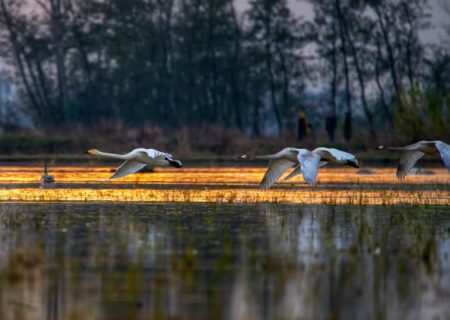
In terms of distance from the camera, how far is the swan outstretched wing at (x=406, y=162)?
68.0 feet

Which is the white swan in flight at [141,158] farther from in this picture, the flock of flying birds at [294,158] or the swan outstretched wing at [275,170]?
the swan outstretched wing at [275,170]

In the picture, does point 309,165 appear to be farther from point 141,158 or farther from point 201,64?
point 201,64

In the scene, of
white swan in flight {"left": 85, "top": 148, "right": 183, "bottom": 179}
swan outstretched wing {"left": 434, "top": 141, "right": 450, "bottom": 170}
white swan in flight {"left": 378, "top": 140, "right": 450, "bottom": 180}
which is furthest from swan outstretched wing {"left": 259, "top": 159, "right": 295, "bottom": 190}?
swan outstretched wing {"left": 434, "top": 141, "right": 450, "bottom": 170}

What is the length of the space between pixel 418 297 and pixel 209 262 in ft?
8.32

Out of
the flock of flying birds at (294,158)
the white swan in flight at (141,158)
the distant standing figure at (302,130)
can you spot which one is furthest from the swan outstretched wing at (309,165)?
the distant standing figure at (302,130)

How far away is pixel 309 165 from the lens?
1800 centimetres

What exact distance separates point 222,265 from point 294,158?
8261 mm

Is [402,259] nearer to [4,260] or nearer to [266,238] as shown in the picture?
[266,238]

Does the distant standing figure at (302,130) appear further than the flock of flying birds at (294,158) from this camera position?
Yes

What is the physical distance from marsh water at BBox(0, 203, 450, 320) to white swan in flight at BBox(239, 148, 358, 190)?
851 mm

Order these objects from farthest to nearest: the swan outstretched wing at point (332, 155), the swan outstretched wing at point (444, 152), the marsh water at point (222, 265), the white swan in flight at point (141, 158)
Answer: the white swan in flight at point (141, 158) → the swan outstretched wing at point (332, 155) → the swan outstretched wing at point (444, 152) → the marsh water at point (222, 265)

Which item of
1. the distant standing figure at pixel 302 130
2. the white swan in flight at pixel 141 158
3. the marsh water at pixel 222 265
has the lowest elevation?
the marsh water at pixel 222 265

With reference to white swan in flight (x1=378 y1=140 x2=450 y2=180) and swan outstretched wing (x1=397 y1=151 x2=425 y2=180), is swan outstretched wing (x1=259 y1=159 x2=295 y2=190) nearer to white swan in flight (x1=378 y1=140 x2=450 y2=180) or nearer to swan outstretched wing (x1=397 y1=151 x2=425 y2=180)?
white swan in flight (x1=378 y1=140 x2=450 y2=180)

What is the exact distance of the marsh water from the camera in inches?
362
